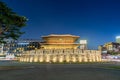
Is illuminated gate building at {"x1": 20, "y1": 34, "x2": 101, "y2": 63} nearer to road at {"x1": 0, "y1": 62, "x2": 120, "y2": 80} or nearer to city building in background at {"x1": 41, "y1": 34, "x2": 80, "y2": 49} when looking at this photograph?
city building in background at {"x1": 41, "y1": 34, "x2": 80, "y2": 49}

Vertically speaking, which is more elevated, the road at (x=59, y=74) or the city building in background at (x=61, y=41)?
the city building in background at (x=61, y=41)

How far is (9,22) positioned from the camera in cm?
2862

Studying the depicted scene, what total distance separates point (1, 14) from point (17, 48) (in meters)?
139

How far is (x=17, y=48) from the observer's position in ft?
533

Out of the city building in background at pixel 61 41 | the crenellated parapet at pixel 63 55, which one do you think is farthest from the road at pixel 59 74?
the city building in background at pixel 61 41

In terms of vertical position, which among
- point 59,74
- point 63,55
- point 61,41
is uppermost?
point 61,41

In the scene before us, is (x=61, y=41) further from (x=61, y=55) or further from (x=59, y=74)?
(x=59, y=74)

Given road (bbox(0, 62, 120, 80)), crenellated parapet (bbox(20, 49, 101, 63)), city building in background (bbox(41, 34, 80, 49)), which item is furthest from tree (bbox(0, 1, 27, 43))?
A: city building in background (bbox(41, 34, 80, 49))

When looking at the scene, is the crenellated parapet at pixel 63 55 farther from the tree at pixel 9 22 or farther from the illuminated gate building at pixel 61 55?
the tree at pixel 9 22

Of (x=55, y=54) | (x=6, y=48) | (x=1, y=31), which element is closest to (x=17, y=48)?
(x=6, y=48)

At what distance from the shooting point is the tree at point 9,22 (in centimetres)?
2786

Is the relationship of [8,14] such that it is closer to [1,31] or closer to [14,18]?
[14,18]

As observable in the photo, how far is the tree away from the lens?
91.4 feet

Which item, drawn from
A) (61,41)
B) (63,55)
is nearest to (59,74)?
(63,55)
